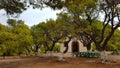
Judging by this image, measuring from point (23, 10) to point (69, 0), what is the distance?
2.81m

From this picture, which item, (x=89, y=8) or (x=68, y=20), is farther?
(x=68, y=20)

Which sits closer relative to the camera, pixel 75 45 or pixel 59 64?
pixel 59 64

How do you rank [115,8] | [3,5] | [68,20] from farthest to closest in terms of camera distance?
[68,20], [115,8], [3,5]

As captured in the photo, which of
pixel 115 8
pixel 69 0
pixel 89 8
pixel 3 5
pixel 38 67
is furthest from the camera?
pixel 89 8

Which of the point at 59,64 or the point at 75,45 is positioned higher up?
the point at 75,45

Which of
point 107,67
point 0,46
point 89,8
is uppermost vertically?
point 89,8

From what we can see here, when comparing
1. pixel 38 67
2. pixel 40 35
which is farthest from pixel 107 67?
pixel 40 35

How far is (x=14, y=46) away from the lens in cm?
4234

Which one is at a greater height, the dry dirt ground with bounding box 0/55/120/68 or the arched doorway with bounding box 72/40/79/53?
the arched doorway with bounding box 72/40/79/53

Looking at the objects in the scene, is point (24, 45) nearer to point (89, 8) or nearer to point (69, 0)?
point (89, 8)

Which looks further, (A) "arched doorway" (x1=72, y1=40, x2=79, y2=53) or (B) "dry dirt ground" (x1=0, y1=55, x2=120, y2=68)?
(A) "arched doorway" (x1=72, y1=40, x2=79, y2=53)

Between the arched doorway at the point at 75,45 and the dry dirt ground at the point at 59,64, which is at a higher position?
the arched doorway at the point at 75,45

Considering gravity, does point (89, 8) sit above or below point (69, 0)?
above

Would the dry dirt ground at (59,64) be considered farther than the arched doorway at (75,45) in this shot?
No
